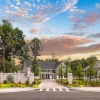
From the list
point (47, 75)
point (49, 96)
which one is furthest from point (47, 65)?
point (49, 96)

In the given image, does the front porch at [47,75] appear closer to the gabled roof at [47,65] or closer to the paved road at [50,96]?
the gabled roof at [47,65]

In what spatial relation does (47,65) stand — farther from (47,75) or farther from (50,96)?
(50,96)

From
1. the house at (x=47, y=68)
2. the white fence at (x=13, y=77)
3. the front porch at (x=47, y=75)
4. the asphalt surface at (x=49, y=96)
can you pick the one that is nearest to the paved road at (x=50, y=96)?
the asphalt surface at (x=49, y=96)

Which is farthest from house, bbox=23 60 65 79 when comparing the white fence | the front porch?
the white fence

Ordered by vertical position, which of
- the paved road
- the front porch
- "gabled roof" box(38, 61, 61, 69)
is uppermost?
"gabled roof" box(38, 61, 61, 69)

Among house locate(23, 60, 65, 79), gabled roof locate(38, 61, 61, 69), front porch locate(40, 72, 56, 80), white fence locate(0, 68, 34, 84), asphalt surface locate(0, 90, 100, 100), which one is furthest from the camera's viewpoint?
gabled roof locate(38, 61, 61, 69)

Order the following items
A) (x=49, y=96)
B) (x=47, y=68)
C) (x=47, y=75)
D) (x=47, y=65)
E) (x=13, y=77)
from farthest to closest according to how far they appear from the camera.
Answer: (x=47, y=65)
(x=47, y=68)
(x=47, y=75)
(x=13, y=77)
(x=49, y=96)

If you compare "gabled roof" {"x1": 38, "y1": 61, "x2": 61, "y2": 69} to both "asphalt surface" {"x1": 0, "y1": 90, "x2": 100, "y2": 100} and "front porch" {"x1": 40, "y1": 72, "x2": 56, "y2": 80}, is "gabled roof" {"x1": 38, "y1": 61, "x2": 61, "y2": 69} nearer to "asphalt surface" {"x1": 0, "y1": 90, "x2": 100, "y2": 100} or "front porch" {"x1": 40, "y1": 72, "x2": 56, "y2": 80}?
"front porch" {"x1": 40, "y1": 72, "x2": 56, "y2": 80}

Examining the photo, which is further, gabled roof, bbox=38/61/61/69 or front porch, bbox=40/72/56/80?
gabled roof, bbox=38/61/61/69

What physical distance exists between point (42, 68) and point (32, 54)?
12.4 m

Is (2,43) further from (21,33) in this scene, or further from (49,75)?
(49,75)

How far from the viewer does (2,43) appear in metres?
74.6

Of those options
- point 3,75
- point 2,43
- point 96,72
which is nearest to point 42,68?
point 2,43

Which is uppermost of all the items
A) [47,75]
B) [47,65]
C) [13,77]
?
[47,65]
